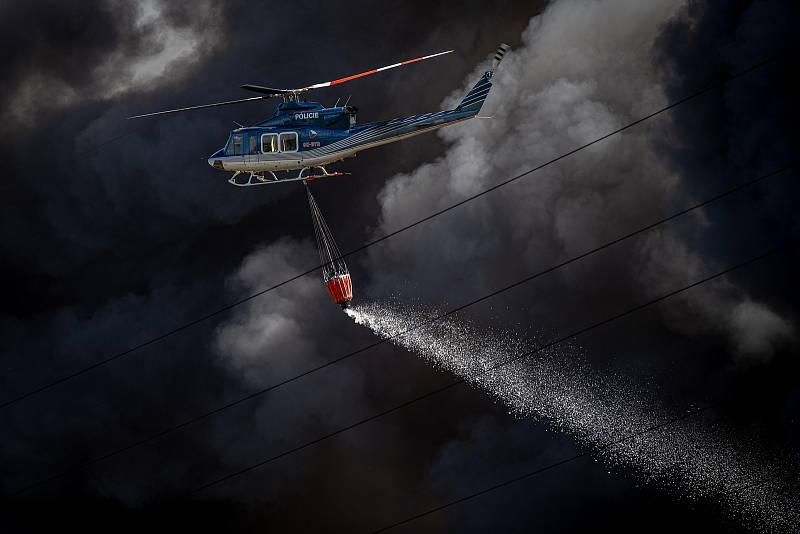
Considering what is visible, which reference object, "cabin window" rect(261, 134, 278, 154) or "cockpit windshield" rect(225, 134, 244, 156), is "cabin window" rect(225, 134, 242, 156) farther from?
"cabin window" rect(261, 134, 278, 154)

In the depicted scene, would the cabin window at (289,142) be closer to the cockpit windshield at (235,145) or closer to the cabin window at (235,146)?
the cockpit windshield at (235,145)

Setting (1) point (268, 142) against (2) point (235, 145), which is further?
(2) point (235, 145)

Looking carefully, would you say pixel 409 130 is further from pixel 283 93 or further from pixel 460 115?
pixel 283 93

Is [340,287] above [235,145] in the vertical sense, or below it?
below

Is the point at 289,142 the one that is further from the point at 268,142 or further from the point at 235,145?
the point at 235,145

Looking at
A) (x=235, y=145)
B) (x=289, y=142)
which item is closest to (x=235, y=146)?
(x=235, y=145)

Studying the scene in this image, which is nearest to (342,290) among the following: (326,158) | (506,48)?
(326,158)

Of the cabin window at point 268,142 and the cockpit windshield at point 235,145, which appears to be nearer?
the cabin window at point 268,142
